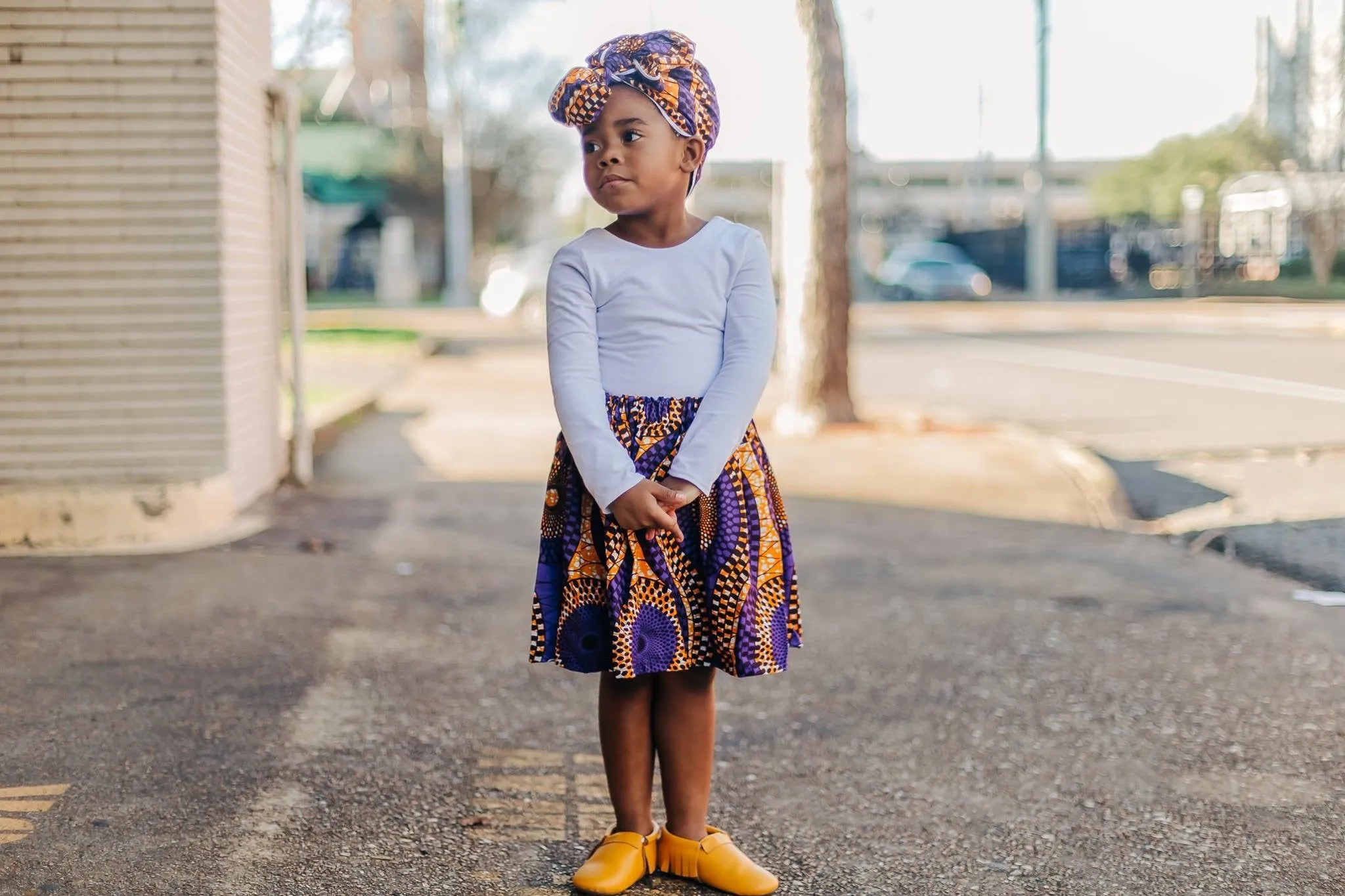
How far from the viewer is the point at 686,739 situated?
3.16 metres

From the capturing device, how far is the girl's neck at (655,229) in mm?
3102

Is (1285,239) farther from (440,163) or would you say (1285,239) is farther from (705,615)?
(705,615)

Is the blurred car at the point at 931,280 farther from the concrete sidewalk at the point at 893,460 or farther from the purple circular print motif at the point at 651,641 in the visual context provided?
the purple circular print motif at the point at 651,641

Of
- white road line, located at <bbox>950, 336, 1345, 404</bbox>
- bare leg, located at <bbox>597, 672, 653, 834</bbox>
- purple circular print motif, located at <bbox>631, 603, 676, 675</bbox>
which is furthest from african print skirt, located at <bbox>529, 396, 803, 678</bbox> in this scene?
white road line, located at <bbox>950, 336, 1345, 404</bbox>

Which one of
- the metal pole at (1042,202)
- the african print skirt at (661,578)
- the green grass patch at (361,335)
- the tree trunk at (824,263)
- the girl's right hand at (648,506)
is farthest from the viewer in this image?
the metal pole at (1042,202)

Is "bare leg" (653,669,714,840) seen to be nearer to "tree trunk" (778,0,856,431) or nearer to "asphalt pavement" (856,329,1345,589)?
"asphalt pavement" (856,329,1345,589)

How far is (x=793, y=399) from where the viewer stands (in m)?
11.4

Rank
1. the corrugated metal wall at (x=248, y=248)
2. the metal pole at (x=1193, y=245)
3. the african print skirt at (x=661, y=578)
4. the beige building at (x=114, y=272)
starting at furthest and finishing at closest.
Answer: the metal pole at (x=1193, y=245)
the corrugated metal wall at (x=248, y=248)
the beige building at (x=114, y=272)
the african print skirt at (x=661, y=578)

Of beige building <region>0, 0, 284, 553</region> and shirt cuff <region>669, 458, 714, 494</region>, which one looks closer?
shirt cuff <region>669, 458, 714, 494</region>

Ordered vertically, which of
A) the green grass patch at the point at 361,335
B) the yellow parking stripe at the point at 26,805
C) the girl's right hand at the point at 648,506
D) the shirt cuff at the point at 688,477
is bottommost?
the yellow parking stripe at the point at 26,805

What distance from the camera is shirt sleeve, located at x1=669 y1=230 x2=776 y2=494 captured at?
2945 mm

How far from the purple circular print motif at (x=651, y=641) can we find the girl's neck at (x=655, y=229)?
2.35 ft

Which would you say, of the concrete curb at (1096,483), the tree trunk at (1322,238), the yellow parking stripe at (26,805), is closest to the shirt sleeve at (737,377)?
the yellow parking stripe at (26,805)

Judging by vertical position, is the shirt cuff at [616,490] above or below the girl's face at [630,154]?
below
